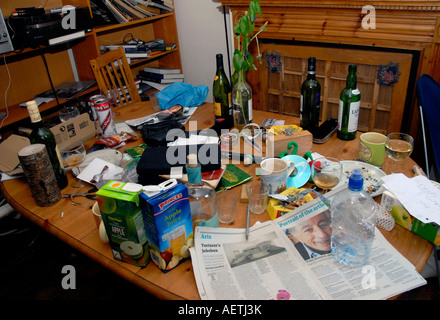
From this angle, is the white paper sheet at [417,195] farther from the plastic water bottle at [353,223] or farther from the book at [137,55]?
the book at [137,55]

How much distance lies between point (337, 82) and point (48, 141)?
1.89 meters

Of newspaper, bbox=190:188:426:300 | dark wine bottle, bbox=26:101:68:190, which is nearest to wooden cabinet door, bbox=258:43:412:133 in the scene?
newspaper, bbox=190:188:426:300

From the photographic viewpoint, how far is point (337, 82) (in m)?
2.40

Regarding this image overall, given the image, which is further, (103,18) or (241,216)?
(103,18)

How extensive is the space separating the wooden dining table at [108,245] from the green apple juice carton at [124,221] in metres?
0.04

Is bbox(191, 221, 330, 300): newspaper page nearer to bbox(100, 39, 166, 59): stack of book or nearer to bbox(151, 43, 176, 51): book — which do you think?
bbox(100, 39, 166, 59): stack of book

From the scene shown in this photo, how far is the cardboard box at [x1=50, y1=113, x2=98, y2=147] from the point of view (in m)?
1.46

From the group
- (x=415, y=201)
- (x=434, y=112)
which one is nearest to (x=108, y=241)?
(x=415, y=201)

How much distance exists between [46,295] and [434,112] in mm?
2093

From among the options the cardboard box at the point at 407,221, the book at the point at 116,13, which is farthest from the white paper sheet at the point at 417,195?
the book at the point at 116,13

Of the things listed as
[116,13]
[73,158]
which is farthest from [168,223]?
[116,13]

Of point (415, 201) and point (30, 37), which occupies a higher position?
point (30, 37)
